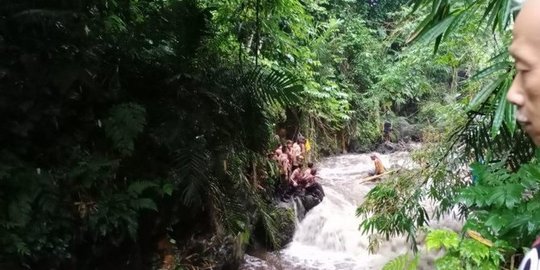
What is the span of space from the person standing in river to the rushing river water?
123 inches

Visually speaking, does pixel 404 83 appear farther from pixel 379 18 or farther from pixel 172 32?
pixel 172 32

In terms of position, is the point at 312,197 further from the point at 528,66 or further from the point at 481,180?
the point at 528,66

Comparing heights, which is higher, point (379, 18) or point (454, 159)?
point (379, 18)

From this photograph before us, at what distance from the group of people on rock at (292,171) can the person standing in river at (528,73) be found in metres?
5.25

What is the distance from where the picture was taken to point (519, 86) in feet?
2.24

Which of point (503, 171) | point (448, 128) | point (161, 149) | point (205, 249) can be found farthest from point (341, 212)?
point (503, 171)

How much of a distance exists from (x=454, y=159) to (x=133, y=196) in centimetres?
235

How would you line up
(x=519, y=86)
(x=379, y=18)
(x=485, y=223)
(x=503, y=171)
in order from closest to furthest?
1. (x=519, y=86)
2. (x=485, y=223)
3. (x=503, y=171)
4. (x=379, y=18)

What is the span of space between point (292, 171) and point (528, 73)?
5.82m

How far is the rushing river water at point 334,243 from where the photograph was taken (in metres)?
5.02

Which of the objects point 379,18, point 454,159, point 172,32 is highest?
point 379,18

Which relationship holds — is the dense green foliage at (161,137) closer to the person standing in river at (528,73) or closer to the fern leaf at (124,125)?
the fern leaf at (124,125)

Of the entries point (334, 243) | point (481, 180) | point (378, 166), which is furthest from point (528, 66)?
point (378, 166)

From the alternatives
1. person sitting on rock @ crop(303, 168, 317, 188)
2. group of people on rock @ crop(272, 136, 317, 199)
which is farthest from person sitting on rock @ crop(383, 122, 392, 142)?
person sitting on rock @ crop(303, 168, 317, 188)
